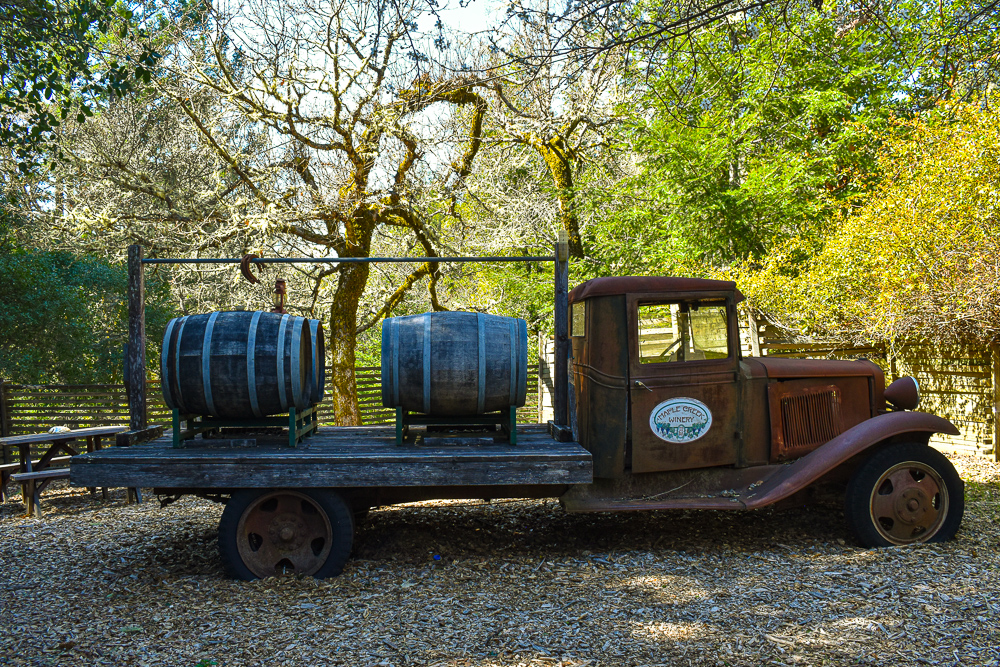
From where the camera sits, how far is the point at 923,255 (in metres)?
7.10

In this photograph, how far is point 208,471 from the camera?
414 centimetres

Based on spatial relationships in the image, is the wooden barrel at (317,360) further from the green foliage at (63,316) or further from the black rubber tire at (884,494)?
the green foliage at (63,316)

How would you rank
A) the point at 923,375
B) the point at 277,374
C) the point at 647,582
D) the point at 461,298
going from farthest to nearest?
1. the point at 461,298
2. the point at 923,375
3. the point at 277,374
4. the point at 647,582

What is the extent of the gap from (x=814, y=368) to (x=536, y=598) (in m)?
2.62

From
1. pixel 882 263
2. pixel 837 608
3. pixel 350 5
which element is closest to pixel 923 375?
pixel 882 263

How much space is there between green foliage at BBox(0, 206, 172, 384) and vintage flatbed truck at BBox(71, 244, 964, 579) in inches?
236

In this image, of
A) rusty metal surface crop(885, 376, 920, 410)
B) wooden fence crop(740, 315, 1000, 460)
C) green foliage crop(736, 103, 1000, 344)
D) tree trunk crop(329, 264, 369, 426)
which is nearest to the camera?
rusty metal surface crop(885, 376, 920, 410)

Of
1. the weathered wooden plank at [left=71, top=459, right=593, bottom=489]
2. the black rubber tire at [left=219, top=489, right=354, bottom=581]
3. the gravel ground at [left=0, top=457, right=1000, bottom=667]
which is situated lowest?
the gravel ground at [left=0, top=457, right=1000, bottom=667]

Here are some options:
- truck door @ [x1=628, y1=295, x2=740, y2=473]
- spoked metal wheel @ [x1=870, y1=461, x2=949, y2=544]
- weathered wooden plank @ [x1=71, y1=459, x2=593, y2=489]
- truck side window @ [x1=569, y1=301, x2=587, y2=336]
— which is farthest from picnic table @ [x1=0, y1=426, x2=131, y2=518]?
spoked metal wheel @ [x1=870, y1=461, x2=949, y2=544]

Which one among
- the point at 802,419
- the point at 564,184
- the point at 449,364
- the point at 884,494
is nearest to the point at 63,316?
the point at 564,184

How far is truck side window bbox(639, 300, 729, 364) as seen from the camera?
472 cm

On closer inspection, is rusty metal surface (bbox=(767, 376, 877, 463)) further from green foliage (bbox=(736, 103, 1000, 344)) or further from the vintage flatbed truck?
green foliage (bbox=(736, 103, 1000, 344))

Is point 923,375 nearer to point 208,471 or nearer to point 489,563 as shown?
point 489,563

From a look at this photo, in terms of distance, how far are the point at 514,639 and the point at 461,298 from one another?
1020 centimetres
